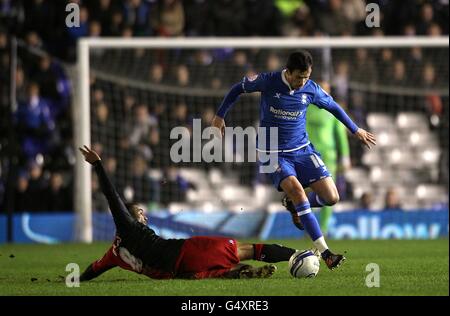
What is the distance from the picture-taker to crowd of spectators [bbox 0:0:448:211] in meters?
17.4

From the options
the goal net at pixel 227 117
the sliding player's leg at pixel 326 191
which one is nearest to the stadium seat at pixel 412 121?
the goal net at pixel 227 117

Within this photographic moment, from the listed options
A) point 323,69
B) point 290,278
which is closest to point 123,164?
point 323,69

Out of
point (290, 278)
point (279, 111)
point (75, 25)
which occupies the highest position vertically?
point (75, 25)

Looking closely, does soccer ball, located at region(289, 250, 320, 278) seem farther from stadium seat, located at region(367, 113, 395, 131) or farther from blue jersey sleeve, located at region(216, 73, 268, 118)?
stadium seat, located at region(367, 113, 395, 131)

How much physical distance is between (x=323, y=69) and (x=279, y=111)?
7.92m

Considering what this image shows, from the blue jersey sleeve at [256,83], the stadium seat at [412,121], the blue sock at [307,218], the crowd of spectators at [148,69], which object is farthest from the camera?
the stadium seat at [412,121]

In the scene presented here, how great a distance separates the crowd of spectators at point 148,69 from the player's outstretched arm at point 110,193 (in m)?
7.76

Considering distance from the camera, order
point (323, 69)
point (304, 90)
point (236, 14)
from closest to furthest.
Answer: point (304, 90)
point (323, 69)
point (236, 14)

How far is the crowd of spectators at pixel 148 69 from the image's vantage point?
17.4 m

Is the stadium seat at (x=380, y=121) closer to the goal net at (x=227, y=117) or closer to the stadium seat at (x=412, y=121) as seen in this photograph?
the goal net at (x=227, y=117)

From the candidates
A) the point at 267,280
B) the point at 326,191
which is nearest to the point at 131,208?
the point at 267,280

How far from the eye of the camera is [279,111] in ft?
34.2

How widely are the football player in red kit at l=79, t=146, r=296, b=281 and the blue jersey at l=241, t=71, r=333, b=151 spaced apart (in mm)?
1465

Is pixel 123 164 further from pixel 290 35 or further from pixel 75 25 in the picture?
pixel 290 35
